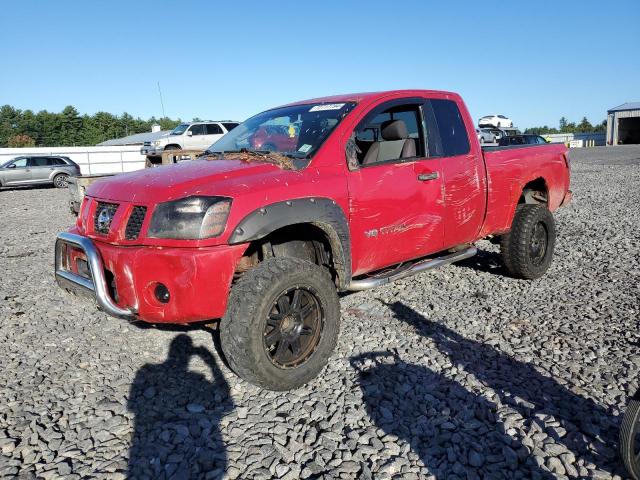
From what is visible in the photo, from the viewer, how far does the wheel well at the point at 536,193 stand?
566 cm

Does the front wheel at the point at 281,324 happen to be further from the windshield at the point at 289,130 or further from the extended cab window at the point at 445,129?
the extended cab window at the point at 445,129

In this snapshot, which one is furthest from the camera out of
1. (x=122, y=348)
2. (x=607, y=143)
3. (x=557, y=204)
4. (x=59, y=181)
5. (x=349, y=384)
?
(x=607, y=143)

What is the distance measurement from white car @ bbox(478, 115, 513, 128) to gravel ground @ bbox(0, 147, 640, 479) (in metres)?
37.9

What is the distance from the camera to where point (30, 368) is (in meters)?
3.61

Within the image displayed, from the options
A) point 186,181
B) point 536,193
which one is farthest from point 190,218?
point 536,193

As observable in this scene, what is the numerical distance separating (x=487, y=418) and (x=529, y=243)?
2.90 meters

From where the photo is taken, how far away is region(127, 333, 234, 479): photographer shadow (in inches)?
98.3

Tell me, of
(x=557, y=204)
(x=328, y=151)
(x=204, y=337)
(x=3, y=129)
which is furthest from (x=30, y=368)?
(x=3, y=129)

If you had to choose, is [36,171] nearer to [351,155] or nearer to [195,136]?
[195,136]

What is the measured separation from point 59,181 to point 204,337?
1965 cm

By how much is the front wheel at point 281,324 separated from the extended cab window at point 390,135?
1248 mm

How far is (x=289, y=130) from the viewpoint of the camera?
4.13 m

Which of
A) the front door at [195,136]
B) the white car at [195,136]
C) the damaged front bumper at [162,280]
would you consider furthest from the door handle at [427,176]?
the front door at [195,136]

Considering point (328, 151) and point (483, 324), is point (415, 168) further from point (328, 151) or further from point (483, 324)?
point (483, 324)
